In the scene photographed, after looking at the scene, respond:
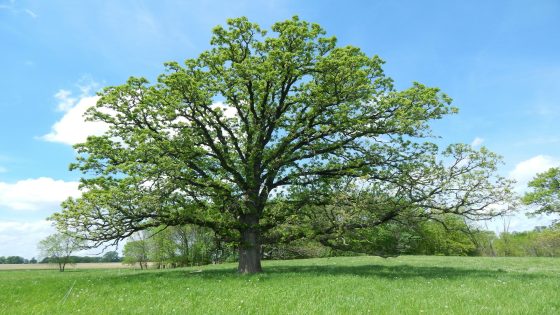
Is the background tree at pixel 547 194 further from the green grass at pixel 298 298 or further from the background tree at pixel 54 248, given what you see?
the background tree at pixel 54 248

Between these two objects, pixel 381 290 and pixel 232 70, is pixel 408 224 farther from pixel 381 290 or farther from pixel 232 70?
pixel 232 70

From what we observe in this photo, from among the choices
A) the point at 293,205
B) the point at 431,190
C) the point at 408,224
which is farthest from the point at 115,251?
the point at 431,190

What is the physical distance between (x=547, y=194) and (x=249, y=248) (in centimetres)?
4040

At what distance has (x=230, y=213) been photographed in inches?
886

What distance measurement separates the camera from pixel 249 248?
22.5 m

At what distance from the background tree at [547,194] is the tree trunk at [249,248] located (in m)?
37.2

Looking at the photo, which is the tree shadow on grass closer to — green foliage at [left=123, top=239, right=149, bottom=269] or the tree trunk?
the tree trunk

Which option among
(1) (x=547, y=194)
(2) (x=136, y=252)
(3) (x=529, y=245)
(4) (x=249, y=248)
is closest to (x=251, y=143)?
(4) (x=249, y=248)

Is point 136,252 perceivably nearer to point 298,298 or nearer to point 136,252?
point 136,252

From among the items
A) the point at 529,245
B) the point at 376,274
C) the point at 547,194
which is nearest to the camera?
the point at 376,274

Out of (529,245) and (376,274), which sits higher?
(376,274)

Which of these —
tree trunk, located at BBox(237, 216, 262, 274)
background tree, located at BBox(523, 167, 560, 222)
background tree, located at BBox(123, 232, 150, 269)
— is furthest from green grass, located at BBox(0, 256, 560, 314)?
background tree, located at BBox(123, 232, 150, 269)

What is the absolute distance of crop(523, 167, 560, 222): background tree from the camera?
4591 cm

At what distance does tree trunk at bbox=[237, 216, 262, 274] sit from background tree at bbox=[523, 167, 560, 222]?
37167 millimetres
